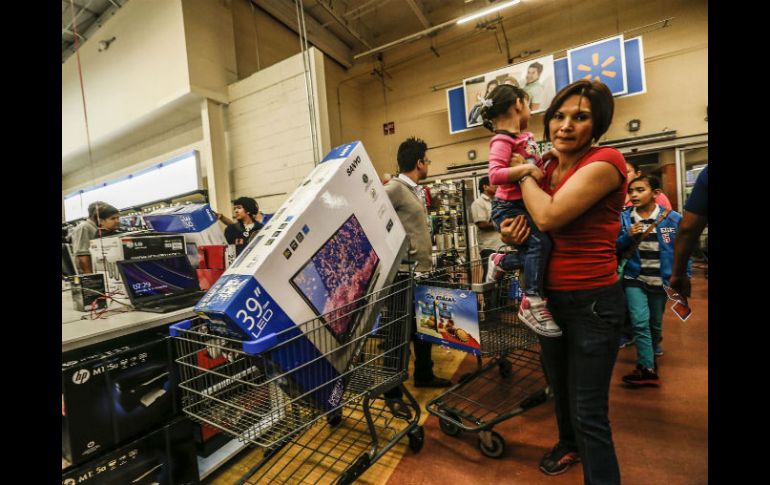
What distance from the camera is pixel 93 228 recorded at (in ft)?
9.62

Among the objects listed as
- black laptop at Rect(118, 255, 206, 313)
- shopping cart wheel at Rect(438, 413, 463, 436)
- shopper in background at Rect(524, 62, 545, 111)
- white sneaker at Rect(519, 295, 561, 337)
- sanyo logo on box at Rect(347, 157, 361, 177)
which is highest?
shopper in background at Rect(524, 62, 545, 111)

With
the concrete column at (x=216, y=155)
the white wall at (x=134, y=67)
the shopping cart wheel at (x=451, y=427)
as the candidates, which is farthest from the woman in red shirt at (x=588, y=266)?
the white wall at (x=134, y=67)

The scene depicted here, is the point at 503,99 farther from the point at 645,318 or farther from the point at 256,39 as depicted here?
the point at 256,39

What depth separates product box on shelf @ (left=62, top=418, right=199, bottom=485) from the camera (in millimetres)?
Answer: 1246

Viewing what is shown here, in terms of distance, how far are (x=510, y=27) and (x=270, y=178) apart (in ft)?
20.9

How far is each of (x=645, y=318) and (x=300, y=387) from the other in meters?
2.48

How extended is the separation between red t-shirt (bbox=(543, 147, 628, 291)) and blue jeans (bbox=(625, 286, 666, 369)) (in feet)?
5.45

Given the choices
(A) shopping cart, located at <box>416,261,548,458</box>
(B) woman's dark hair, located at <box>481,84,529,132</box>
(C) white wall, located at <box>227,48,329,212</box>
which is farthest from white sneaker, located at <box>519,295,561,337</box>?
(C) white wall, located at <box>227,48,329,212</box>

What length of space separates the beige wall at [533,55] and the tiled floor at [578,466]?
5.98 meters

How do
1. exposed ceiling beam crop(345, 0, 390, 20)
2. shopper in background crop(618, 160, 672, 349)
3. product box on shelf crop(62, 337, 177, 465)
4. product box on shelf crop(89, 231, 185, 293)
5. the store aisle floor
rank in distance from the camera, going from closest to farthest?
1. product box on shelf crop(62, 337, 177, 465)
2. the store aisle floor
3. product box on shelf crop(89, 231, 185, 293)
4. shopper in background crop(618, 160, 672, 349)
5. exposed ceiling beam crop(345, 0, 390, 20)

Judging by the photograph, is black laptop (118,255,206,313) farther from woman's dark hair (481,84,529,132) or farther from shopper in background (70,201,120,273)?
woman's dark hair (481,84,529,132)

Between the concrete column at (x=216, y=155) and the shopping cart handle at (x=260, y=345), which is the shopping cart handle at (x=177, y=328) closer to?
the shopping cart handle at (x=260, y=345)

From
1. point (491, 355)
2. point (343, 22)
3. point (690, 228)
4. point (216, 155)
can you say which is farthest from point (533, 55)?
point (491, 355)

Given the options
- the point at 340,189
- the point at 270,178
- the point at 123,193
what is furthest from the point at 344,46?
the point at 340,189
